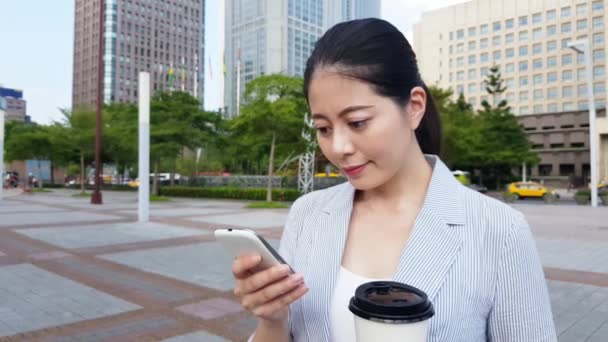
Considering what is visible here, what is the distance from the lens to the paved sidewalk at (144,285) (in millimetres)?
3922

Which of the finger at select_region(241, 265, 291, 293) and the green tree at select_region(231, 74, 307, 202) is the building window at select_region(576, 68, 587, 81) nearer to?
the green tree at select_region(231, 74, 307, 202)

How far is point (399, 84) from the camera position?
1246 mm

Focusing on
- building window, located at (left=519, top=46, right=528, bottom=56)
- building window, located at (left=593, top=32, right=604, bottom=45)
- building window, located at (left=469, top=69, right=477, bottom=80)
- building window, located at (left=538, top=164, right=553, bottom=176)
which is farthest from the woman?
building window, located at (left=469, top=69, right=477, bottom=80)

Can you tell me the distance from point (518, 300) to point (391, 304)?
48 cm

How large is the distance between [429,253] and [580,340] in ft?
11.3

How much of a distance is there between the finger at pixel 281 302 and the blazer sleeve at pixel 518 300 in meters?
0.47

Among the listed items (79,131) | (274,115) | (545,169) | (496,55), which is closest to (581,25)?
(496,55)

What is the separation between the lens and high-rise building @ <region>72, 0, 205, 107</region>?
93.9m

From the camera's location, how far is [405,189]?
135cm

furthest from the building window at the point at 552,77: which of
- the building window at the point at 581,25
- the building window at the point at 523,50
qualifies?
the building window at the point at 581,25

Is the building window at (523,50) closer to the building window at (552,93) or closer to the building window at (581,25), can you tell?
the building window at (552,93)

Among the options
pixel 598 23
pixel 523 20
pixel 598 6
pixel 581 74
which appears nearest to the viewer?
pixel 598 6

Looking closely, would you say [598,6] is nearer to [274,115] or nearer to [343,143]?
[274,115]

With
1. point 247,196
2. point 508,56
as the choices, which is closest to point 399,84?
point 247,196
